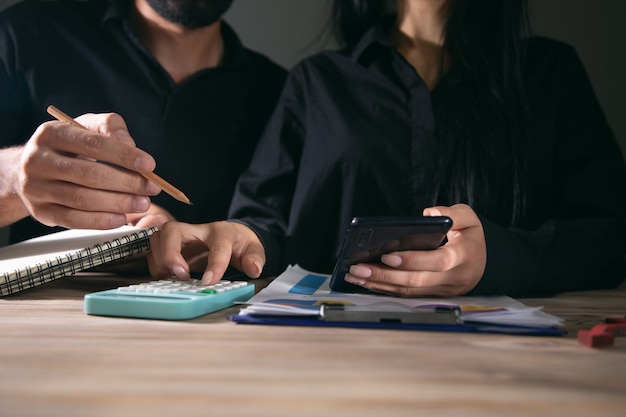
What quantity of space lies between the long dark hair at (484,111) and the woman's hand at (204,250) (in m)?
0.46

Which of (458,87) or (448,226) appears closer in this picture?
(448,226)

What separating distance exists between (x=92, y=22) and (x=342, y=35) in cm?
64

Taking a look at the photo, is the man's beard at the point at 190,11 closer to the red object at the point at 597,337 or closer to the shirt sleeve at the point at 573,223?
the shirt sleeve at the point at 573,223

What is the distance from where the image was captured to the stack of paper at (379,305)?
668 mm

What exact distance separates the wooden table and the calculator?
2 cm

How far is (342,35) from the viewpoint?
1554 mm

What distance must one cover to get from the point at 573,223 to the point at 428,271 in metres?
0.43

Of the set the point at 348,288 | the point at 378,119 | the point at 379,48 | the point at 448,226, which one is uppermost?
the point at 379,48

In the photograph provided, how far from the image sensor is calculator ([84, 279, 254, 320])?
685 mm

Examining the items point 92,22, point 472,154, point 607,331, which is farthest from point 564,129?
point 92,22

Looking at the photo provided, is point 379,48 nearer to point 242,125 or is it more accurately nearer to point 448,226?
point 242,125

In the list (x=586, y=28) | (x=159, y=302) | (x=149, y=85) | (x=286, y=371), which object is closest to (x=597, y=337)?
(x=286, y=371)

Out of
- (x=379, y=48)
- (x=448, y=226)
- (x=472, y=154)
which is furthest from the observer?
(x=379, y=48)

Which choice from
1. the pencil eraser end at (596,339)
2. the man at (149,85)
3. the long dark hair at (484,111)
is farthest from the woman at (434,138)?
the pencil eraser end at (596,339)
